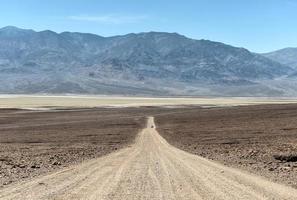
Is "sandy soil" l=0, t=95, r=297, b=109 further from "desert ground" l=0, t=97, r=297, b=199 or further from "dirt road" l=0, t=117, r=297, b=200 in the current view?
"dirt road" l=0, t=117, r=297, b=200

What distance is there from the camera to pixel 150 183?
15.3 meters

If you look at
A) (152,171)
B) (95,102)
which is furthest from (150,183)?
(95,102)

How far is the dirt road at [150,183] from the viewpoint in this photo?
13.2 metres

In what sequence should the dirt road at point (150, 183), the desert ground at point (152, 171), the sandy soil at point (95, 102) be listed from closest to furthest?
the dirt road at point (150, 183), the desert ground at point (152, 171), the sandy soil at point (95, 102)

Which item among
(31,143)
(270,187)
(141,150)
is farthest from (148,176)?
(31,143)

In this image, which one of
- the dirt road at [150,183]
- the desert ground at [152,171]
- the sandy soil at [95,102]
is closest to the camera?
the dirt road at [150,183]

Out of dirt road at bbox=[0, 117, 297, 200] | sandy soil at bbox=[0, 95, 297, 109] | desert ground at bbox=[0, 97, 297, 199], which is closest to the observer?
dirt road at bbox=[0, 117, 297, 200]

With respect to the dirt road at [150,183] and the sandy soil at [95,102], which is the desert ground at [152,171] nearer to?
the dirt road at [150,183]

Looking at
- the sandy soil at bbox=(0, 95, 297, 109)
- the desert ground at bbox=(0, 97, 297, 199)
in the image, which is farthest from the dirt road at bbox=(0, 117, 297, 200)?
the sandy soil at bbox=(0, 95, 297, 109)

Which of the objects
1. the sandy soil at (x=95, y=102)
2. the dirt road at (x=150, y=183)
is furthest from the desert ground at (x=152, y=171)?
the sandy soil at (x=95, y=102)

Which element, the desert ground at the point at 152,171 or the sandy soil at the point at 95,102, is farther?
the sandy soil at the point at 95,102

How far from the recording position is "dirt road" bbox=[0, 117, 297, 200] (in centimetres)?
1320

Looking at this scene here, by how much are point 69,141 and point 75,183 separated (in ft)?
67.0

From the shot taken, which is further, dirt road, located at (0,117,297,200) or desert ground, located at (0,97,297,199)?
desert ground, located at (0,97,297,199)
